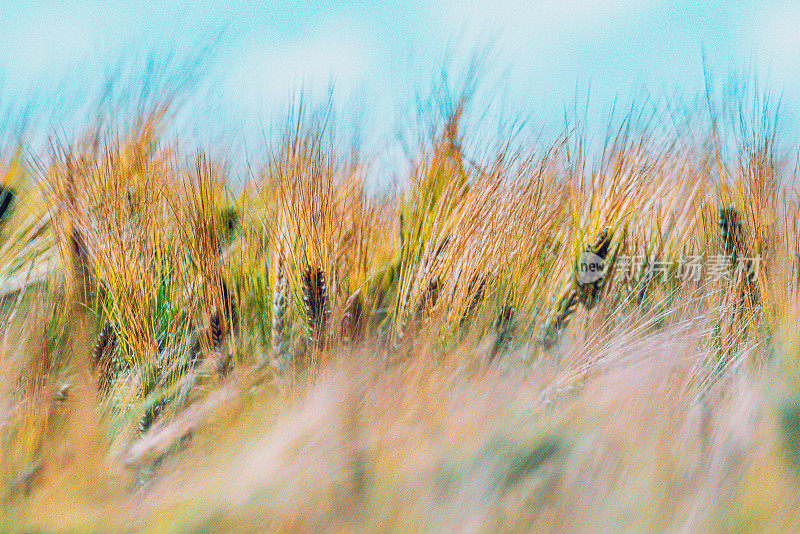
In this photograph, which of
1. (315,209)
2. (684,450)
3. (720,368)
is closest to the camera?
(684,450)

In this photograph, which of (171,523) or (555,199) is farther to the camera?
(555,199)

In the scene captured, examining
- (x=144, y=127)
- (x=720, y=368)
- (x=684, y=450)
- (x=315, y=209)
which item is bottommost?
(x=720, y=368)

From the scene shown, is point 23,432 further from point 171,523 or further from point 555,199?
point 555,199

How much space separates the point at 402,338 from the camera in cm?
124

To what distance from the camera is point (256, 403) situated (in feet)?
3.53

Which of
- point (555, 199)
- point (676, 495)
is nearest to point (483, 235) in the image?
point (555, 199)

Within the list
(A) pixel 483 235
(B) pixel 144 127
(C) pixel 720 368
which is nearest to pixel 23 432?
(B) pixel 144 127

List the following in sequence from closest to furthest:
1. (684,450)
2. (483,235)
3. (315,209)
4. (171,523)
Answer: (171,523), (684,450), (315,209), (483,235)

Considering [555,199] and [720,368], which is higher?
[555,199]

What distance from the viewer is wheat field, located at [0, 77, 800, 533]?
2.70 feet

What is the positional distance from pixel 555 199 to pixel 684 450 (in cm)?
78

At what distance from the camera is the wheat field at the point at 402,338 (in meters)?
0.82

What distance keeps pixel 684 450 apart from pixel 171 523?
0.83 metres

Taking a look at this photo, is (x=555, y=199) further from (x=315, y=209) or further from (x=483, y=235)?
(x=315, y=209)
